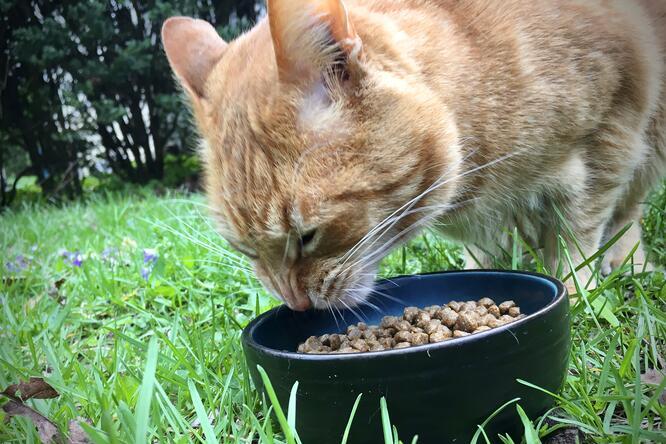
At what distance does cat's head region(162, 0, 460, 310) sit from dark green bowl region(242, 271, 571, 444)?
0.28 metres

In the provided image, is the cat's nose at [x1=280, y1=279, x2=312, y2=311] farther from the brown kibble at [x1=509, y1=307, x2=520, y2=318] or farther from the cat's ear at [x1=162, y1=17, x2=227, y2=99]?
the cat's ear at [x1=162, y1=17, x2=227, y2=99]

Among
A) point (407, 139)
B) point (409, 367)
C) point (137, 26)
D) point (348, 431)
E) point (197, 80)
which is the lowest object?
point (348, 431)

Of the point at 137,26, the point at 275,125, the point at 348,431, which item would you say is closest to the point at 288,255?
the point at 275,125

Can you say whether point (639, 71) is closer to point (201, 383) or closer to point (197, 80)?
point (197, 80)

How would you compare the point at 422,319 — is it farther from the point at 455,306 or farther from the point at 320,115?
the point at 320,115

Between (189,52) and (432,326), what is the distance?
99cm

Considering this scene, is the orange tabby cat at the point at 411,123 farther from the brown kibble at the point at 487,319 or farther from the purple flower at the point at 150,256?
the purple flower at the point at 150,256

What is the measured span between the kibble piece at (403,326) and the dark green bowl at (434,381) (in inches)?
12.4

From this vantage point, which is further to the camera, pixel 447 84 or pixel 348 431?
pixel 447 84

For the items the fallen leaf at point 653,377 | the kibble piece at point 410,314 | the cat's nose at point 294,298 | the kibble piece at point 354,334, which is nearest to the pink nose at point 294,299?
the cat's nose at point 294,298

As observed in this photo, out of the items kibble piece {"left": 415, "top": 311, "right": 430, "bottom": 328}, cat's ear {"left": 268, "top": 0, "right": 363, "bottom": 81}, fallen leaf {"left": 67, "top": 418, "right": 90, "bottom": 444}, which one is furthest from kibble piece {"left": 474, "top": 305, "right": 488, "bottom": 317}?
fallen leaf {"left": 67, "top": 418, "right": 90, "bottom": 444}

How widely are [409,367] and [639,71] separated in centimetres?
116

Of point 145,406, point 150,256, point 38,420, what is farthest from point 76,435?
point 150,256

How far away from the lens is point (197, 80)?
156cm
